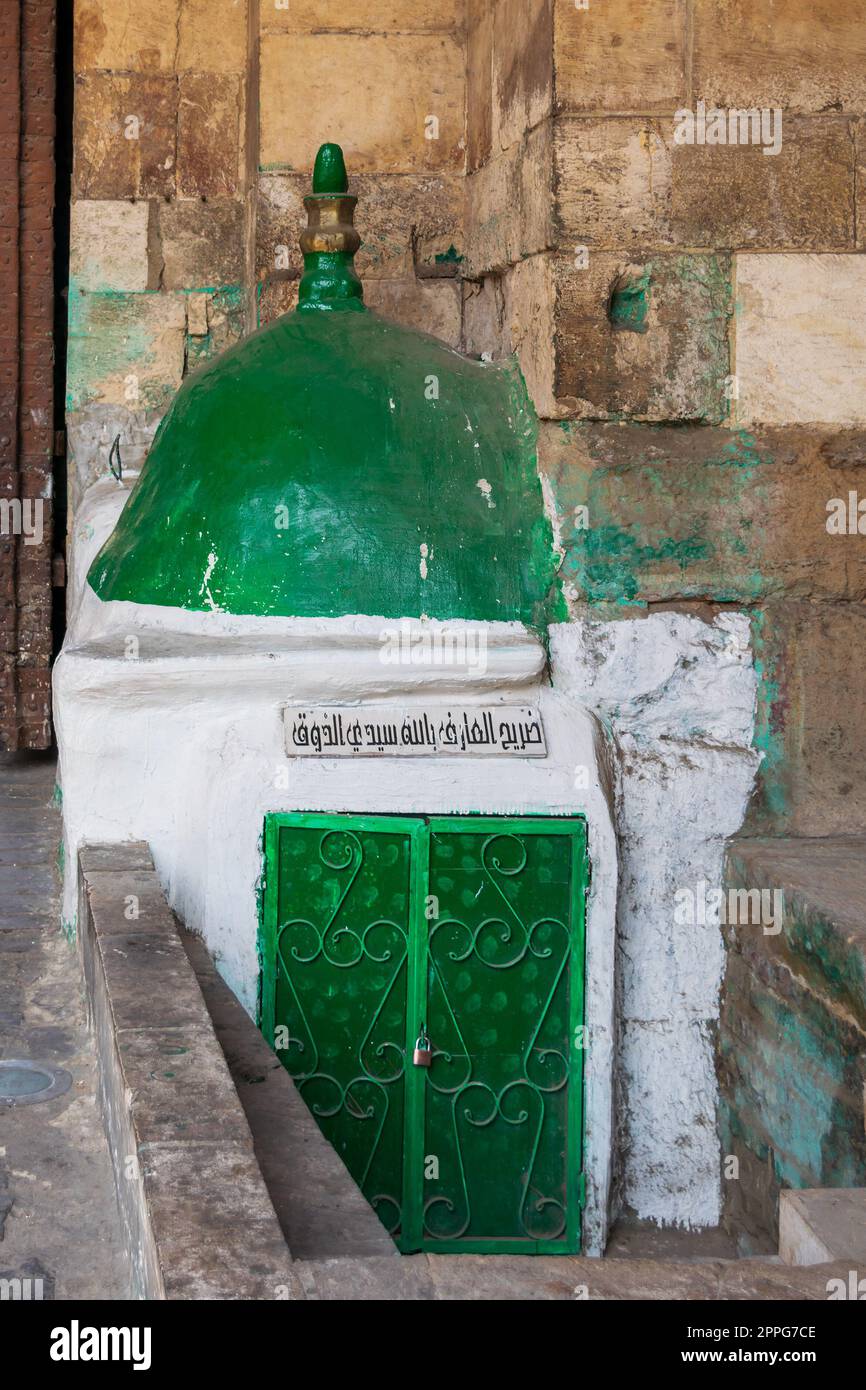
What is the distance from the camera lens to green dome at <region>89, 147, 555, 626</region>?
4051 millimetres

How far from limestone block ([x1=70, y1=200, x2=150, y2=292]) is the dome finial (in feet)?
3.70

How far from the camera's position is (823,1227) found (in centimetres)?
230

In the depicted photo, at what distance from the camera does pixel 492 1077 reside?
3.96 m

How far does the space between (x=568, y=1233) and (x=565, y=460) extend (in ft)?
6.55

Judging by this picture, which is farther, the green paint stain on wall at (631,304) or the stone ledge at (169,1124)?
the green paint stain on wall at (631,304)

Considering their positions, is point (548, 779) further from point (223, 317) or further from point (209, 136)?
point (209, 136)

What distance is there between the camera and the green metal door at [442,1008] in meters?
3.92

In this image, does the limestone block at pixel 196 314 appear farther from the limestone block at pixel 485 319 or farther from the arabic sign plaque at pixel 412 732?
the arabic sign plaque at pixel 412 732

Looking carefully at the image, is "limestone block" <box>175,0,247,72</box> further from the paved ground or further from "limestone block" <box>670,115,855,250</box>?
the paved ground

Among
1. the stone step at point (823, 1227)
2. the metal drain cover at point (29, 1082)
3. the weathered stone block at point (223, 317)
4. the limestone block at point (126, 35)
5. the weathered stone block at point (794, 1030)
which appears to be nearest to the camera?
the stone step at point (823, 1227)

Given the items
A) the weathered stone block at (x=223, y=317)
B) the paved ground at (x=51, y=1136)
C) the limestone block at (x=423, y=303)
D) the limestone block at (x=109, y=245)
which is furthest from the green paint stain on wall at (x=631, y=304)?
the paved ground at (x=51, y=1136)

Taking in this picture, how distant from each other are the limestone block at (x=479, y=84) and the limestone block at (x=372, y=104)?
0.06m

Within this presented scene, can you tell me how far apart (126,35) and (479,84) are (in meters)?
1.29
